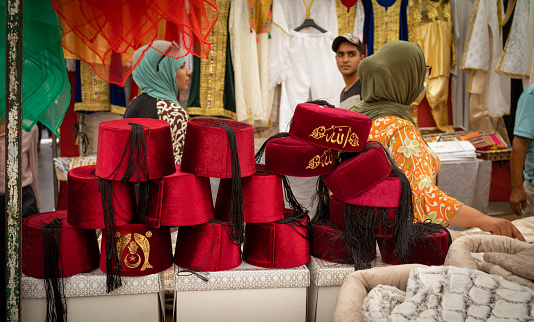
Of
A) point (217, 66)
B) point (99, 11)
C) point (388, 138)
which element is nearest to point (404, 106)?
point (388, 138)

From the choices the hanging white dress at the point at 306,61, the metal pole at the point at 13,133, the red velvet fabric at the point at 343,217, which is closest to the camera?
the metal pole at the point at 13,133

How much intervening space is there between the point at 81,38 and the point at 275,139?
67cm

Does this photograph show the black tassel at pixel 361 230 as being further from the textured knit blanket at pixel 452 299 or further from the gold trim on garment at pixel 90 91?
the gold trim on garment at pixel 90 91

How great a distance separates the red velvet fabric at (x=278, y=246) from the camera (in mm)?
1354

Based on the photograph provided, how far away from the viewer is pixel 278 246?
1.35 metres

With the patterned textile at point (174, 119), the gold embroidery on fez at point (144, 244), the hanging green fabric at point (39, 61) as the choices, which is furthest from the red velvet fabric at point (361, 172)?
the patterned textile at point (174, 119)

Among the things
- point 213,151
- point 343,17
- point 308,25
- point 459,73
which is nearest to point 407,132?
point 213,151

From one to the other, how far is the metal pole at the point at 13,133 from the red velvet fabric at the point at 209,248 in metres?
0.44

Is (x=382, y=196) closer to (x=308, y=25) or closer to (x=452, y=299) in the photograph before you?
(x=452, y=299)

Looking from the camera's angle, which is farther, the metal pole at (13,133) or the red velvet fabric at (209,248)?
the red velvet fabric at (209,248)

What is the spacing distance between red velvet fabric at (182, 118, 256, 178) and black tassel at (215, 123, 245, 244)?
2cm

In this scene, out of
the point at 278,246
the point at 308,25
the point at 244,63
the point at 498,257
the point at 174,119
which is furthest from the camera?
the point at 308,25

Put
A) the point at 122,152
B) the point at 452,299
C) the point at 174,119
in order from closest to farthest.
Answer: the point at 452,299 → the point at 122,152 → the point at 174,119

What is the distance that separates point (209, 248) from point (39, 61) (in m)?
0.76
